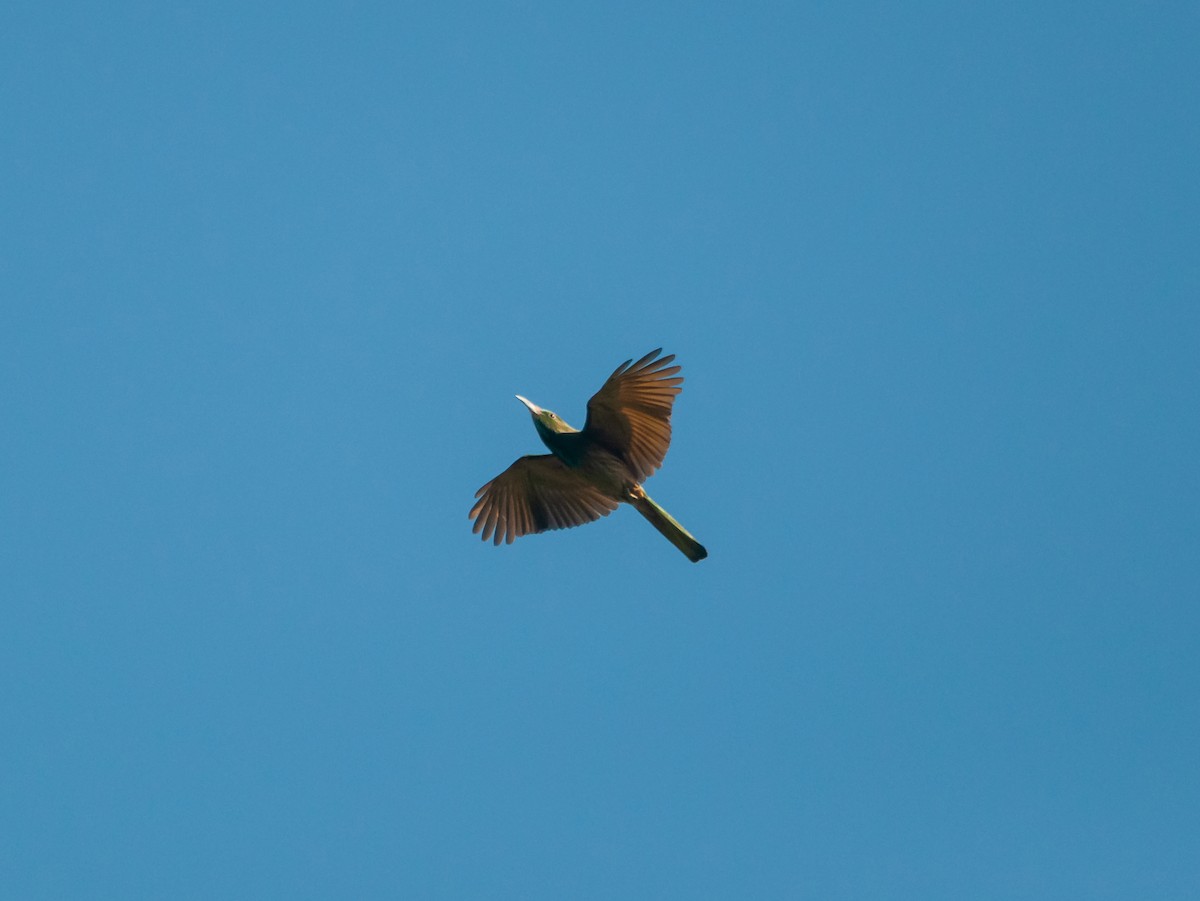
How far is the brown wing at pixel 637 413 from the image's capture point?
49.5 feet

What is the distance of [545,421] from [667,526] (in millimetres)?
1782

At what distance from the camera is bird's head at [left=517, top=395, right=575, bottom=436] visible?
15.8 meters

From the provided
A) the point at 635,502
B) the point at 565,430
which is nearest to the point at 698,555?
the point at 635,502

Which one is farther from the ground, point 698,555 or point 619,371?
point 619,371

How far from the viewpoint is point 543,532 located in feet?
54.4

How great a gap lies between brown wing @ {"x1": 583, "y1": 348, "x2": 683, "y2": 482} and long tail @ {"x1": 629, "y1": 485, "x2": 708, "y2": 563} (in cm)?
24

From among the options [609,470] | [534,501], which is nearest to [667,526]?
[609,470]

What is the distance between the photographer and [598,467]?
15.6 m

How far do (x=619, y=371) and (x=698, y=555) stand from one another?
2.10 meters

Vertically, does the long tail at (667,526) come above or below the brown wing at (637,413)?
below

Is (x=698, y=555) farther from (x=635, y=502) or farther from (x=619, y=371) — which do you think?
(x=619, y=371)

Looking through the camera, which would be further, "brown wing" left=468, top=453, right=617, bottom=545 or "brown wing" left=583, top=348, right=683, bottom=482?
"brown wing" left=468, top=453, right=617, bottom=545

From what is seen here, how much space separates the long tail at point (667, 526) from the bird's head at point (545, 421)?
3.56 ft

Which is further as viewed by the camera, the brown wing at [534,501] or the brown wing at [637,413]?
the brown wing at [534,501]
